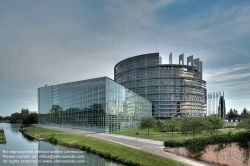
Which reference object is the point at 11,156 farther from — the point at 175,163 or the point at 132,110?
the point at 132,110

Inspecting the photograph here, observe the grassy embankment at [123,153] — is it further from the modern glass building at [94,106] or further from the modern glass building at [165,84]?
the modern glass building at [165,84]

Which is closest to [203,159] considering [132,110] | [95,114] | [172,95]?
[95,114]

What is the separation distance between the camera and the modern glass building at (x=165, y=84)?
122125 millimetres

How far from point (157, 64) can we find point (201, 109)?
43.5 meters

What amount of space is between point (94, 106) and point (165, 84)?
73607mm

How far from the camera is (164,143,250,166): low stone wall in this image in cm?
1986

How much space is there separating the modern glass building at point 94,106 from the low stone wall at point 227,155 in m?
31.3

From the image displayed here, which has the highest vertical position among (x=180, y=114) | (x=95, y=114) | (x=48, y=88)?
(x=48, y=88)

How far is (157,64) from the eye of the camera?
124 metres

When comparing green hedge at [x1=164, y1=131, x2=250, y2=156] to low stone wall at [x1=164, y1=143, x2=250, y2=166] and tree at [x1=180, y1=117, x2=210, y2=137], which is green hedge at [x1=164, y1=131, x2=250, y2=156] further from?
tree at [x1=180, y1=117, x2=210, y2=137]

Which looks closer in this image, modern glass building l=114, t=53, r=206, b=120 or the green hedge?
the green hedge

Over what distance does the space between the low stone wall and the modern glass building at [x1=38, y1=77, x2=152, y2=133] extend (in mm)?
31340

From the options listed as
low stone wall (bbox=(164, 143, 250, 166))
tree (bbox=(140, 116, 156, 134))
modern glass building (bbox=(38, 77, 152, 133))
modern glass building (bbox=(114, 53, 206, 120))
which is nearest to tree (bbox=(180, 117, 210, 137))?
low stone wall (bbox=(164, 143, 250, 166))

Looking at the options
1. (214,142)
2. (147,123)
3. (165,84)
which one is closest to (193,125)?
(214,142)
